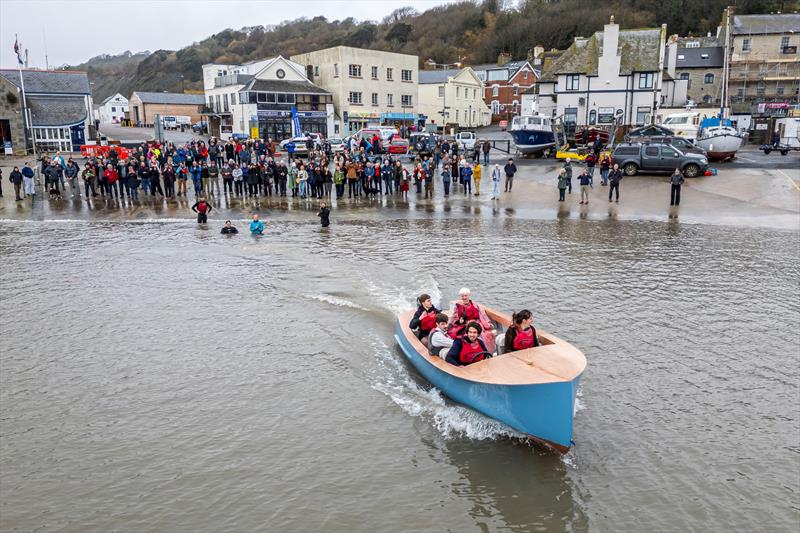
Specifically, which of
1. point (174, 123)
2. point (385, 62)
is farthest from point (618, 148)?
point (174, 123)

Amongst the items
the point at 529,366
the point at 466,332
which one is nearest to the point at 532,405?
the point at 529,366

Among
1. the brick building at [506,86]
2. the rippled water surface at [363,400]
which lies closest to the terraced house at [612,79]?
the brick building at [506,86]

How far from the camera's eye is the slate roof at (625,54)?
5084 centimetres

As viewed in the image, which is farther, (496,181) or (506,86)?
(506,86)

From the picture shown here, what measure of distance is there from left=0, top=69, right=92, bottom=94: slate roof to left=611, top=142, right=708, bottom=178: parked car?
41846mm

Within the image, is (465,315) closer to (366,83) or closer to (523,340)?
(523,340)

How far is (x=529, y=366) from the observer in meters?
9.32

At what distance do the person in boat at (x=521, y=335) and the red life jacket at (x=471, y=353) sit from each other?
17.9 inches

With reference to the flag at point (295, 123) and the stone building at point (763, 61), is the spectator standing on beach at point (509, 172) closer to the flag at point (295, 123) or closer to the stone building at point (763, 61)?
the flag at point (295, 123)

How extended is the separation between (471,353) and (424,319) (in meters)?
1.67

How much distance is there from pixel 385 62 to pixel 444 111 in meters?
10.4

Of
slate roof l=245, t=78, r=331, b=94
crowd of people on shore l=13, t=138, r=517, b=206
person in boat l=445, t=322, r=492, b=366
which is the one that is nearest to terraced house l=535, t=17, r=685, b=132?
slate roof l=245, t=78, r=331, b=94

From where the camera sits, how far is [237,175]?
98.9 feet

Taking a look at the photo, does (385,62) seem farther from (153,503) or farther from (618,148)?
(153,503)
